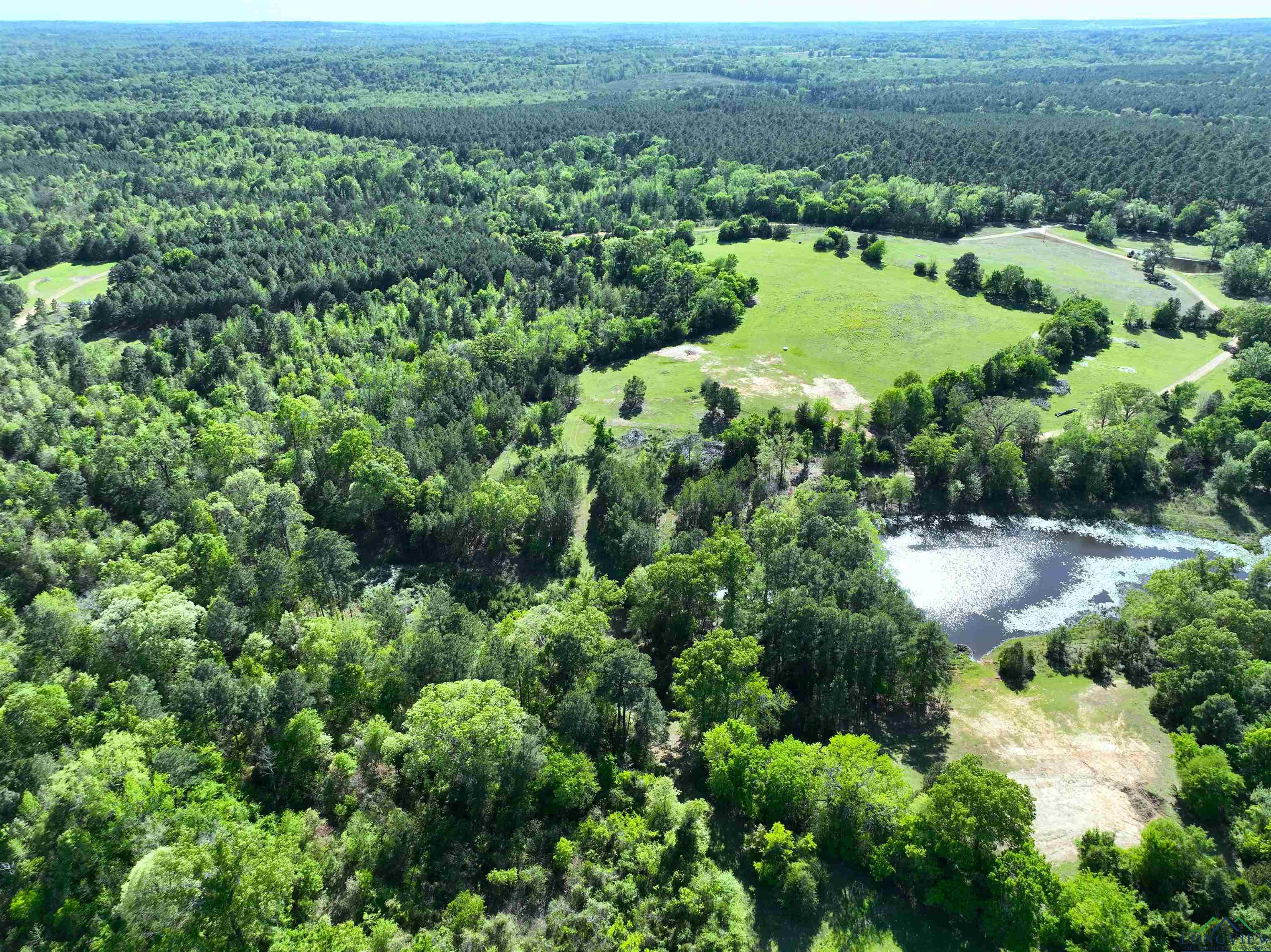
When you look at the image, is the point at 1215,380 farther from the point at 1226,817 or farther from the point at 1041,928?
the point at 1041,928

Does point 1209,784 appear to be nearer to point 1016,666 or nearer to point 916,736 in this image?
point 1016,666

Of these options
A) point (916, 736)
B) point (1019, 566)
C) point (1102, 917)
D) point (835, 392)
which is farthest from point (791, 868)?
point (835, 392)

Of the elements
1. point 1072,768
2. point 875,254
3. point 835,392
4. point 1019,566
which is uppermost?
point 875,254

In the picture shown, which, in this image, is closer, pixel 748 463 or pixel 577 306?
pixel 748 463

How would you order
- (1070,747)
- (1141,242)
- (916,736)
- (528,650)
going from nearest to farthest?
(528,650), (1070,747), (916,736), (1141,242)

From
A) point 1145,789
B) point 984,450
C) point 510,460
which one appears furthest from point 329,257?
point 1145,789

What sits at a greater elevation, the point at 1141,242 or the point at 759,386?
the point at 1141,242
